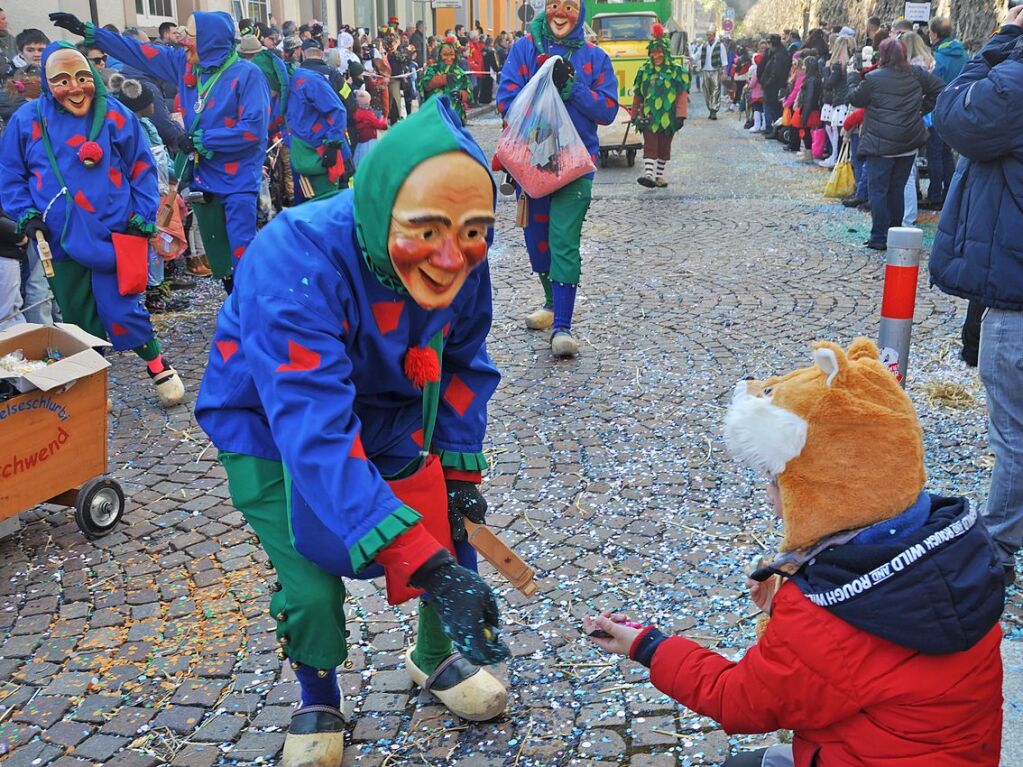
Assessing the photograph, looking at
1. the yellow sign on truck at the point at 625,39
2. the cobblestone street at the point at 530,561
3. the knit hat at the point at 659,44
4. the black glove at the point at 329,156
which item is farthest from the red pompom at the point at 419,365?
the yellow sign on truck at the point at 625,39

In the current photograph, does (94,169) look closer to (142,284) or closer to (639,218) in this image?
(142,284)

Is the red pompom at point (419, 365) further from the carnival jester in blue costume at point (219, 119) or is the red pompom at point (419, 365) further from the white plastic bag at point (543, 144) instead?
the carnival jester in blue costume at point (219, 119)

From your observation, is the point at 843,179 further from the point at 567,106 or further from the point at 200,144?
the point at 200,144

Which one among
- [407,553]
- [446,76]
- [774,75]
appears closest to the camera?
[407,553]

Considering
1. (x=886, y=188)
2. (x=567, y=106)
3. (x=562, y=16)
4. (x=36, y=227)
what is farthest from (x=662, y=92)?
(x=36, y=227)

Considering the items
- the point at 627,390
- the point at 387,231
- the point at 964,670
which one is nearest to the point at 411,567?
the point at 387,231

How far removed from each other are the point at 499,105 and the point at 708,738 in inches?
194

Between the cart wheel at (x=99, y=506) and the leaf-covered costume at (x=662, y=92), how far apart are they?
10004mm

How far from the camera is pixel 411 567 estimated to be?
2.16 m

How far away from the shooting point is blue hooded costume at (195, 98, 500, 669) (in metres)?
2.15

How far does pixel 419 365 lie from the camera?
8.24 ft

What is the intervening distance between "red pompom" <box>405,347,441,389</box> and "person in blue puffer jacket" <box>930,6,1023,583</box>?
2.10 m

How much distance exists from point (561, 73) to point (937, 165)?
20.1 ft

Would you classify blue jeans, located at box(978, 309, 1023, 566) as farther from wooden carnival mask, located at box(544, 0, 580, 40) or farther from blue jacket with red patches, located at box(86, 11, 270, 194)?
blue jacket with red patches, located at box(86, 11, 270, 194)
